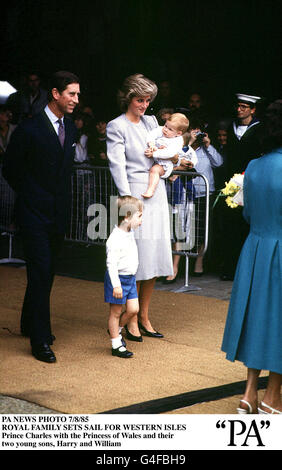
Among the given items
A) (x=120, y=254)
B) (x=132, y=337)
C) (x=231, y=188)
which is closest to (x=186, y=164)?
(x=132, y=337)

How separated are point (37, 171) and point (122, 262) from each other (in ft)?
3.05

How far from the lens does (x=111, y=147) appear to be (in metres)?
6.40

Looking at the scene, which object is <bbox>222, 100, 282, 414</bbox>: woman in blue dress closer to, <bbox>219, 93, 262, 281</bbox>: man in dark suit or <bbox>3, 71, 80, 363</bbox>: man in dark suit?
<bbox>3, 71, 80, 363</bbox>: man in dark suit

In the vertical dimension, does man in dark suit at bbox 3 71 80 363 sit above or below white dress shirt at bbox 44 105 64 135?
below

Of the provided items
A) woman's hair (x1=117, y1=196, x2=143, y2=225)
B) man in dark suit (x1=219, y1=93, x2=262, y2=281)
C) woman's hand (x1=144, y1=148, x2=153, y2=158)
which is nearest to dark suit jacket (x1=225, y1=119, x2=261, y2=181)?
man in dark suit (x1=219, y1=93, x2=262, y2=281)

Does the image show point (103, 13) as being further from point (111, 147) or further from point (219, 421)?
point (219, 421)

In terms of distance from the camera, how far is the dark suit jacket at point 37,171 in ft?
19.2

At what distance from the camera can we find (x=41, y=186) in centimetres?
591

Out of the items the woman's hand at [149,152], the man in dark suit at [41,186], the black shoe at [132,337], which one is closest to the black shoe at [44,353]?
the man in dark suit at [41,186]

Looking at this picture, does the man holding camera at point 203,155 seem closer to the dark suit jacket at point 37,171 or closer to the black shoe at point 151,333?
the black shoe at point 151,333

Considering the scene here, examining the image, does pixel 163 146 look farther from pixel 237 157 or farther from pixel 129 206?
pixel 237 157

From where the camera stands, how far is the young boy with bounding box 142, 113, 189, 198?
6.43 meters

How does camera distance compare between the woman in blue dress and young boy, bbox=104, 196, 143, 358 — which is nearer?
the woman in blue dress

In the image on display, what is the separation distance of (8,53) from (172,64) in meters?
3.33
